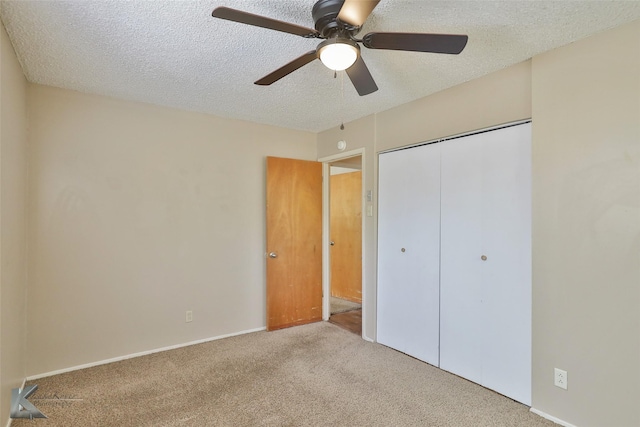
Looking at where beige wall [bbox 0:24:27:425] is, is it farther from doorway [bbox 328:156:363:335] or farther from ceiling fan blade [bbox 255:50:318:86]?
doorway [bbox 328:156:363:335]

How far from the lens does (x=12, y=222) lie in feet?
7.23

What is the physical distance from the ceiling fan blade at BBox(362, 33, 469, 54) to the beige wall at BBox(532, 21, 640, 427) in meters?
1.03

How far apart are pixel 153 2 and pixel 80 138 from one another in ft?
5.93

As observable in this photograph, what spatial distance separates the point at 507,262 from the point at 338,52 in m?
1.97

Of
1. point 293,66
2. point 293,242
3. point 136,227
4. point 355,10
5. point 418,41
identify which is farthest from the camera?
point 293,242

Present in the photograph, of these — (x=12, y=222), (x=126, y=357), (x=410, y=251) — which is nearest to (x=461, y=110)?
(x=410, y=251)

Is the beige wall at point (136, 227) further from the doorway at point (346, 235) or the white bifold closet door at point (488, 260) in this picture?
the white bifold closet door at point (488, 260)

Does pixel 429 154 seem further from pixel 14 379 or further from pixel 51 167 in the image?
pixel 14 379

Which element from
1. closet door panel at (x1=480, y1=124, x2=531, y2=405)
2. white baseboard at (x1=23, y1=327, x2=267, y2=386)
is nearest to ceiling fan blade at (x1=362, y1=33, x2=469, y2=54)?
closet door panel at (x1=480, y1=124, x2=531, y2=405)

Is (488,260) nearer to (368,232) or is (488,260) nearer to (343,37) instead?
(368,232)

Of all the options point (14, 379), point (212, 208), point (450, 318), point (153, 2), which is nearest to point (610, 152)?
point (450, 318)

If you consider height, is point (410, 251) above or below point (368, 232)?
below

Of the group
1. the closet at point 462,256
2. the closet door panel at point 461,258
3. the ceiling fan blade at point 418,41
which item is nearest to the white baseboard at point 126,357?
the closet at point 462,256

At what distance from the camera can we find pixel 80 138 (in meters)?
2.93
